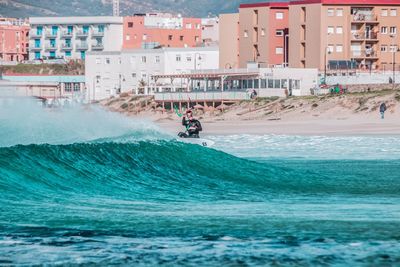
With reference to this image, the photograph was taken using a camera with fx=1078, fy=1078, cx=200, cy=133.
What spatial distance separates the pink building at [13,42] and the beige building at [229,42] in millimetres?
55002

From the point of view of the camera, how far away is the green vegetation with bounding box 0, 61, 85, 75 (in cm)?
11456

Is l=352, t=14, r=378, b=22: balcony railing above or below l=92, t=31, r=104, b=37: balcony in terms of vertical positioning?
above

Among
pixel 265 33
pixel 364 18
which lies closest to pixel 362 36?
pixel 364 18

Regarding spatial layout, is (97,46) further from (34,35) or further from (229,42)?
(229,42)

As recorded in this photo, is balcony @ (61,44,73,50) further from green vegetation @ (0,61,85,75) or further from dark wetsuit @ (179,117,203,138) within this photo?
dark wetsuit @ (179,117,203,138)

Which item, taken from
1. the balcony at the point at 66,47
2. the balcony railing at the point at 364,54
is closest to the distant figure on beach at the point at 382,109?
the balcony railing at the point at 364,54

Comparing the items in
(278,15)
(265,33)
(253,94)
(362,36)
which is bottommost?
(253,94)

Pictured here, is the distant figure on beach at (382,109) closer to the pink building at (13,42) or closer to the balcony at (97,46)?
the balcony at (97,46)

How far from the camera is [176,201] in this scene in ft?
68.4

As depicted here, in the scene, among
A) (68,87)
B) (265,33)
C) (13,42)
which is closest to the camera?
(265,33)

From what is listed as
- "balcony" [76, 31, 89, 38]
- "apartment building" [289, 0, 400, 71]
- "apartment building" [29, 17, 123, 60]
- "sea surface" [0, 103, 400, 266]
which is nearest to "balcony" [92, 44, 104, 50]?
"apartment building" [29, 17, 123, 60]

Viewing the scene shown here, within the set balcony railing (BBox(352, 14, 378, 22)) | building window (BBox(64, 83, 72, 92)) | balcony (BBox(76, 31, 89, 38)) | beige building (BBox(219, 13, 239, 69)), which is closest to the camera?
balcony railing (BBox(352, 14, 378, 22))

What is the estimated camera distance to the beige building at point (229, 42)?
309 ft

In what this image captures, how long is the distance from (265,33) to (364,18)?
322 inches
